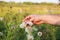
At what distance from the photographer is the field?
1474 mm

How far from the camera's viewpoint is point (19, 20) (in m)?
1.50

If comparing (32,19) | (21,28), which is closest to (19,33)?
(21,28)

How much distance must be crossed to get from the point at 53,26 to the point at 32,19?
18 cm

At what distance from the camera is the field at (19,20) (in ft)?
4.83

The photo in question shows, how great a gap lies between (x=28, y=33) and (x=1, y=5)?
1.07ft

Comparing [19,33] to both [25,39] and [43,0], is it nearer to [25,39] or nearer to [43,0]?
[25,39]

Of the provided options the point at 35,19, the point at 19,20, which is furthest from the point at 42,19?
the point at 19,20

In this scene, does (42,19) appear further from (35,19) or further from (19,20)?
(19,20)

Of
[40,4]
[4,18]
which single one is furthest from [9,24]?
[40,4]

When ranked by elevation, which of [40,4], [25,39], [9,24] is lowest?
[25,39]

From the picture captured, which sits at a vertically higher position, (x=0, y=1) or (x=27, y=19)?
(x=0, y=1)

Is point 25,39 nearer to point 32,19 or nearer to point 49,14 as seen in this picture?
point 32,19

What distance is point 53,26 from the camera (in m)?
1.50

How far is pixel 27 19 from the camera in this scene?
4.96ft
